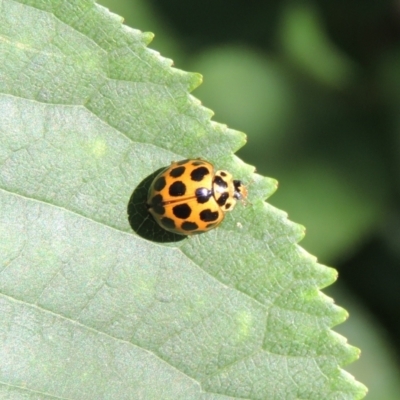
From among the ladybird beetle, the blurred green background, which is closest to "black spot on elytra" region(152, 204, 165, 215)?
the ladybird beetle

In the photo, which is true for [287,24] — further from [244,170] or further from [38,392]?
[38,392]

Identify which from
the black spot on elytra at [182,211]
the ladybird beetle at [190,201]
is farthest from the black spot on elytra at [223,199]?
the black spot on elytra at [182,211]

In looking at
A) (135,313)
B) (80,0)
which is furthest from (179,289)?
(80,0)

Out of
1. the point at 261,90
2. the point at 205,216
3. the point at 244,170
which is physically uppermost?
the point at 261,90

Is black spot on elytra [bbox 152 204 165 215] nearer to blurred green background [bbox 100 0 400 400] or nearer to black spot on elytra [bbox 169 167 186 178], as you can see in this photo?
black spot on elytra [bbox 169 167 186 178]

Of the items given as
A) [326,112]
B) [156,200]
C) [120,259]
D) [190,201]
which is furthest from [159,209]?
[326,112]

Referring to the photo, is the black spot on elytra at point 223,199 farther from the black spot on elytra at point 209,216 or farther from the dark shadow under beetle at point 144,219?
the dark shadow under beetle at point 144,219
